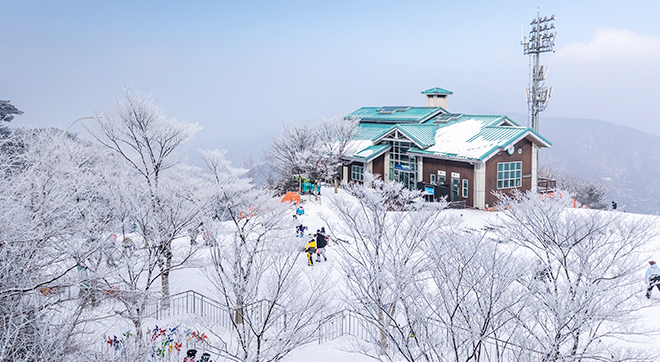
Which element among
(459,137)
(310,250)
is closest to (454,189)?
(459,137)

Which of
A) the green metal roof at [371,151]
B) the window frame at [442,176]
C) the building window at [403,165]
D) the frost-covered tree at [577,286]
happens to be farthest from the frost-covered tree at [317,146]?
the frost-covered tree at [577,286]

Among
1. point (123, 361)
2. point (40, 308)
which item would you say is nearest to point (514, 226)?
point (123, 361)

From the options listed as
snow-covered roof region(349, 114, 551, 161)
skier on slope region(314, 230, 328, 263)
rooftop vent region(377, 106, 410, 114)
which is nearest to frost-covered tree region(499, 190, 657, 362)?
skier on slope region(314, 230, 328, 263)

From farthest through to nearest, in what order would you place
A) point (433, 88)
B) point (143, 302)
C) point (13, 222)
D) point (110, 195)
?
point (433, 88), point (110, 195), point (143, 302), point (13, 222)

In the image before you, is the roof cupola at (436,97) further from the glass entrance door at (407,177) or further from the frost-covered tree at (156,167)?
the frost-covered tree at (156,167)

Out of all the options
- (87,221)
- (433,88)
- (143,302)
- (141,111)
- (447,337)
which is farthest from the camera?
(433,88)

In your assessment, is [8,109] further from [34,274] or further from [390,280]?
[390,280]

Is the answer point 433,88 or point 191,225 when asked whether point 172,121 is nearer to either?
point 191,225
